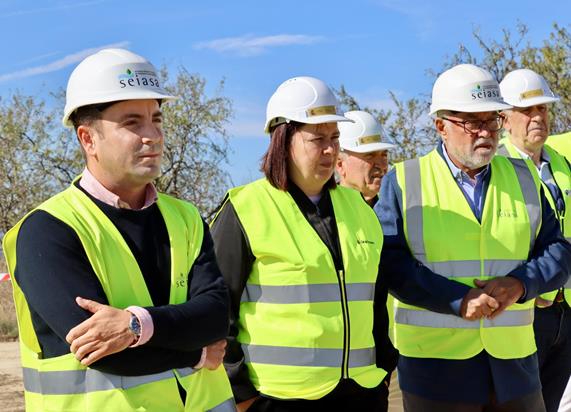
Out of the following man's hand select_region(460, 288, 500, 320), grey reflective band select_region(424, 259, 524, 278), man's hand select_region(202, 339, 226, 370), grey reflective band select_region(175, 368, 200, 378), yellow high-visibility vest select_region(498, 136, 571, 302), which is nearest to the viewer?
grey reflective band select_region(175, 368, 200, 378)

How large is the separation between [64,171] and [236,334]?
67.4ft

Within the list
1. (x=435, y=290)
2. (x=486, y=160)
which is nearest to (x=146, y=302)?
(x=435, y=290)

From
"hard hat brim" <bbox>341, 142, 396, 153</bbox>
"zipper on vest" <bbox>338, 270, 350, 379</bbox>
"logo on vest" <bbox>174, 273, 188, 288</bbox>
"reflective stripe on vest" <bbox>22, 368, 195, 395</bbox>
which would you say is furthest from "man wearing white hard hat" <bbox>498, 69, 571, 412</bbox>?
"reflective stripe on vest" <bbox>22, 368, 195, 395</bbox>

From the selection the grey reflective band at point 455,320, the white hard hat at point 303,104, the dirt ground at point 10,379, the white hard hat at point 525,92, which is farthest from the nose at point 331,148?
the dirt ground at point 10,379

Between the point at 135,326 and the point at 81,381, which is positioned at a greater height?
the point at 135,326

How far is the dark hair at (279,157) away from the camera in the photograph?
4.36m

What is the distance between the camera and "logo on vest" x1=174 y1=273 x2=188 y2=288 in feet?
11.3

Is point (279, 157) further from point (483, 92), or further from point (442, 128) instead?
point (483, 92)

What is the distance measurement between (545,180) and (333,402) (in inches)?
119

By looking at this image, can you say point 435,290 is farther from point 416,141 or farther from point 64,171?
point 64,171

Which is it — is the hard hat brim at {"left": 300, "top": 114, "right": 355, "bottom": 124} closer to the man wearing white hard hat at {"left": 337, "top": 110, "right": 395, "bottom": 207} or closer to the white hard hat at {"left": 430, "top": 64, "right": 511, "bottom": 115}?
the white hard hat at {"left": 430, "top": 64, "right": 511, "bottom": 115}

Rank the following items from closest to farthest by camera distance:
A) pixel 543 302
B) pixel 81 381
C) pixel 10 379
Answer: pixel 81 381 < pixel 543 302 < pixel 10 379

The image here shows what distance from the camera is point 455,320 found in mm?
4672

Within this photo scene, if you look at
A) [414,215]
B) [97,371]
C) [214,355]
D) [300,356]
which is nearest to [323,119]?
[414,215]
